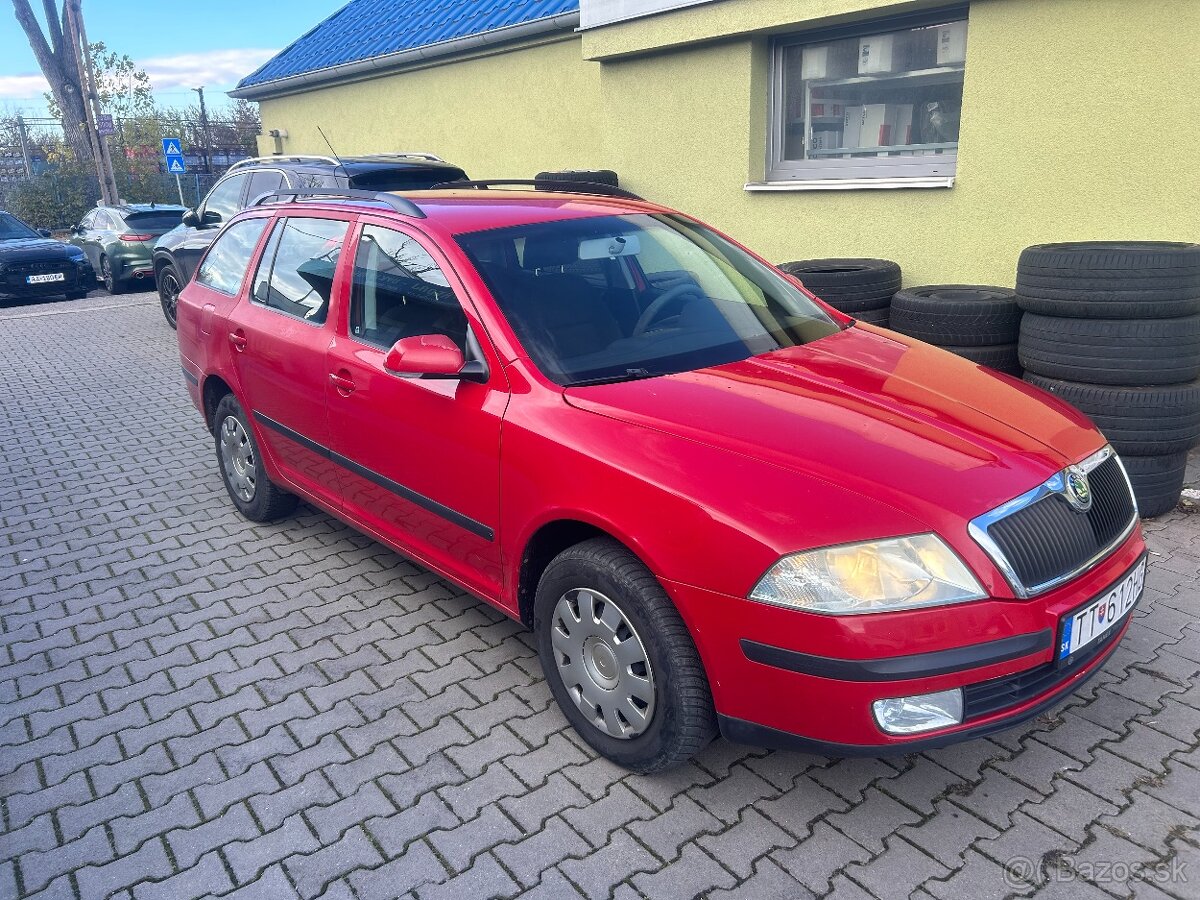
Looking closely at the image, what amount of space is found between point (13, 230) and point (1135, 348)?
1697cm

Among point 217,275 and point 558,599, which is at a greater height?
point 217,275

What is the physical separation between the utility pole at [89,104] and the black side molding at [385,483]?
2022 cm

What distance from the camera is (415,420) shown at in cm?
349

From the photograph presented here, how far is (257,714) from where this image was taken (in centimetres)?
336

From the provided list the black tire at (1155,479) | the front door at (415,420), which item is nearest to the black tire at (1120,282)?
the black tire at (1155,479)

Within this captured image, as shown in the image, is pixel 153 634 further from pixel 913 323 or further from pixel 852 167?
pixel 852 167

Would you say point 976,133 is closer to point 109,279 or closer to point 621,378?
point 621,378

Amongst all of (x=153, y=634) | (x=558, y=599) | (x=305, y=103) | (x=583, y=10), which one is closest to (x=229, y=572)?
(x=153, y=634)

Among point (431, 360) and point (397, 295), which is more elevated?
point (397, 295)

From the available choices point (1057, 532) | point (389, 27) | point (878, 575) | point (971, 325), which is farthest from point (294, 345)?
point (389, 27)

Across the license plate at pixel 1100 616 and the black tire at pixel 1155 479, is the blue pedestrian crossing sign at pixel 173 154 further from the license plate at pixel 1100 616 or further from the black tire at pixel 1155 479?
the license plate at pixel 1100 616

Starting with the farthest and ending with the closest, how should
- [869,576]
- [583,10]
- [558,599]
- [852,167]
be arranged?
[583,10] < [852,167] < [558,599] < [869,576]

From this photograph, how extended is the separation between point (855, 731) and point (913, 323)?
11.8 feet

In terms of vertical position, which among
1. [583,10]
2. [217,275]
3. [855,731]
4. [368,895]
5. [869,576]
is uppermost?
[583,10]
